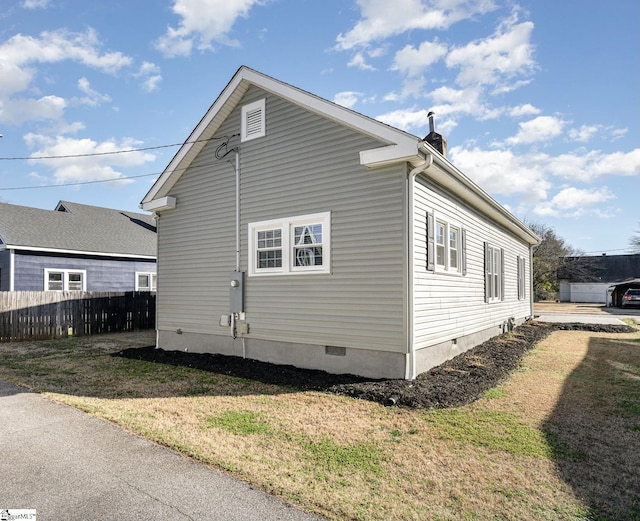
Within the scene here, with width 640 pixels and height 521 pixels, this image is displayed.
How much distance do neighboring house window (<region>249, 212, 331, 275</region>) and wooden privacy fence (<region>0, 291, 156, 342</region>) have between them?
922 centimetres

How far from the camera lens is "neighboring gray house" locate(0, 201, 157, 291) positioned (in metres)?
15.7

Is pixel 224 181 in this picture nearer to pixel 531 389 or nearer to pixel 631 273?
pixel 531 389

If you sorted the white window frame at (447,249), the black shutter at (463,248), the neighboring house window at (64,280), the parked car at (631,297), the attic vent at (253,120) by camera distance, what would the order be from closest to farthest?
the white window frame at (447,249) → the attic vent at (253,120) → the black shutter at (463,248) → the neighboring house window at (64,280) → the parked car at (631,297)

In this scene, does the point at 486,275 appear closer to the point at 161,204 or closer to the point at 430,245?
the point at 430,245

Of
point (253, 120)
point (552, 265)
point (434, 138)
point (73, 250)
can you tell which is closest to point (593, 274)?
point (552, 265)

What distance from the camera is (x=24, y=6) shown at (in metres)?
10.1

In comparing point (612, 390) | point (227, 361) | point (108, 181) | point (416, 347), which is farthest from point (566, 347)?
point (108, 181)

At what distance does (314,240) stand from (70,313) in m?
11.0

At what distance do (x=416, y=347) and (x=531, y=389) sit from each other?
193cm

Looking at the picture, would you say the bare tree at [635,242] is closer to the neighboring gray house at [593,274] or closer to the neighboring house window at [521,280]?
the neighboring gray house at [593,274]

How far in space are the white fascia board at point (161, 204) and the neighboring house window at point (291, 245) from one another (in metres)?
2.84

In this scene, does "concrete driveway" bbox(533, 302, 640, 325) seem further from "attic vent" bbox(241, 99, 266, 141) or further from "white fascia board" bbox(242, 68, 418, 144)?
"attic vent" bbox(241, 99, 266, 141)

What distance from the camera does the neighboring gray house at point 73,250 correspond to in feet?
51.4

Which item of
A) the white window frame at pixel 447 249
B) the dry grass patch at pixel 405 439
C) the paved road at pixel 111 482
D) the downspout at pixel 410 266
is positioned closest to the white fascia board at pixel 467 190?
the downspout at pixel 410 266
